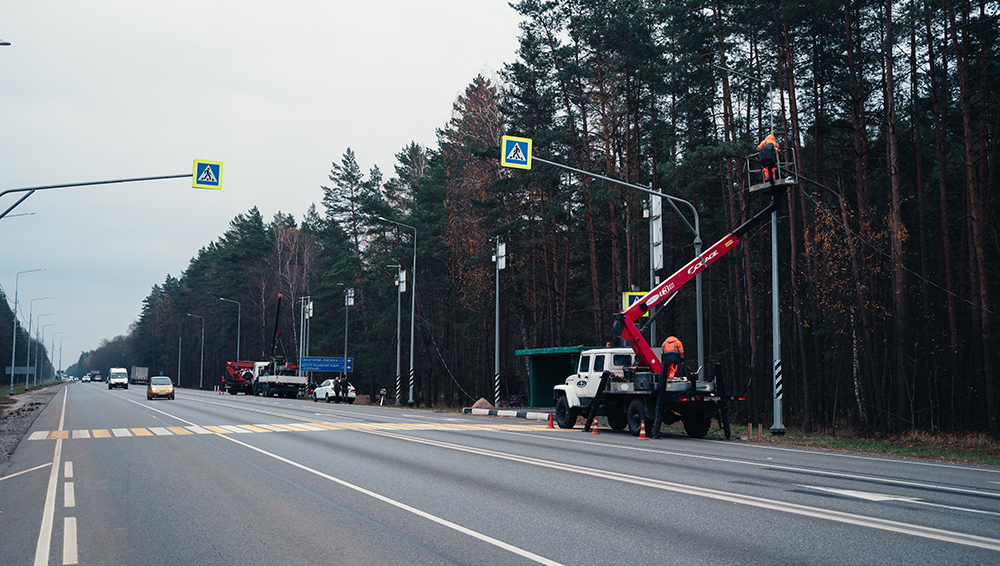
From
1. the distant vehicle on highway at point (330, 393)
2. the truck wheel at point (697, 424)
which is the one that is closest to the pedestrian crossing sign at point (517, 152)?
the truck wheel at point (697, 424)

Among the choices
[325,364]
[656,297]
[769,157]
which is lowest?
[325,364]

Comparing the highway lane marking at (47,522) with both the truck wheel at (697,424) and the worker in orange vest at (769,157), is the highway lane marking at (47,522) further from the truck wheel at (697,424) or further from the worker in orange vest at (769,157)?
the worker in orange vest at (769,157)

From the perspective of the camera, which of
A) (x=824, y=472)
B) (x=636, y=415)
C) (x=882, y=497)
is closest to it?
(x=882, y=497)

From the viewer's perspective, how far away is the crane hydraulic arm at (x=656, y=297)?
1942 centimetres

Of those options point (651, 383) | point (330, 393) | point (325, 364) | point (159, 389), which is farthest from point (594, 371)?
point (325, 364)

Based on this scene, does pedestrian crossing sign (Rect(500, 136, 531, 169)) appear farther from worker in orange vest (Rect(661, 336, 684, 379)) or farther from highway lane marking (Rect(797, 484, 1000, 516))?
highway lane marking (Rect(797, 484, 1000, 516))

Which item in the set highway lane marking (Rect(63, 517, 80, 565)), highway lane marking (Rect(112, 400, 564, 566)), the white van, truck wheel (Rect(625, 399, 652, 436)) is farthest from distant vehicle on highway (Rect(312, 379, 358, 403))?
highway lane marking (Rect(63, 517, 80, 565))

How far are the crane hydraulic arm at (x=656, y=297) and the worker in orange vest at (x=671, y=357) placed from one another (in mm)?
453

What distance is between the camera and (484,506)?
8664mm

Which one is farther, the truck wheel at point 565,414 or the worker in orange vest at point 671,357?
the truck wheel at point 565,414

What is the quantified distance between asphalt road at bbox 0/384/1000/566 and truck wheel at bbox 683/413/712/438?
402 cm

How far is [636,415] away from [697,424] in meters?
1.80

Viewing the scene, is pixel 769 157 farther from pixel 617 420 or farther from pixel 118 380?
pixel 118 380

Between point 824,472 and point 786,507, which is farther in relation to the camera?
point 824,472
